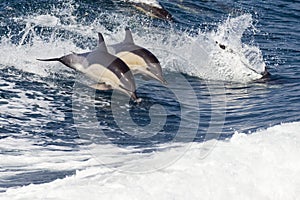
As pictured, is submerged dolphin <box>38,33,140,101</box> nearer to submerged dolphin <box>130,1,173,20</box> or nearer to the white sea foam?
the white sea foam

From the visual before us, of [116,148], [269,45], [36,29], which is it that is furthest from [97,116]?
[269,45]

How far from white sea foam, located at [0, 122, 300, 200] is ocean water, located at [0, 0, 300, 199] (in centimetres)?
1

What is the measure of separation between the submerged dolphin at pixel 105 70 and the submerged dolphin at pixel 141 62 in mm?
409

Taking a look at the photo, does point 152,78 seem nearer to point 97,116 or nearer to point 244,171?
point 97,116

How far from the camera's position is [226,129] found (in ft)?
29.4

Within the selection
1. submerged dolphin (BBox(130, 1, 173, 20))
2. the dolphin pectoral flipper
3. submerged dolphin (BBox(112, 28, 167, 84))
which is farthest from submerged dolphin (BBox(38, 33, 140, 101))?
Answer: submerged dolphin (BBox(130, 1, 173, 20))

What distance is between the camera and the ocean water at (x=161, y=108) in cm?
618

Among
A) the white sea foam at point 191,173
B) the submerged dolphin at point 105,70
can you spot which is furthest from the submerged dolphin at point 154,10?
the white sea foam at point 191,173

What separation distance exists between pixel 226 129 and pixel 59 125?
6.58 ft

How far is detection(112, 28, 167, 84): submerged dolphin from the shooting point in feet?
35.2

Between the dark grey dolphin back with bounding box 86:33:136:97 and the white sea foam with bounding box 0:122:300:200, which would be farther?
the dark grey dolphin back with bounding box 86:33:136:97

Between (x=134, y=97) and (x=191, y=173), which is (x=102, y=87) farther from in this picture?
(x=191, y=173)

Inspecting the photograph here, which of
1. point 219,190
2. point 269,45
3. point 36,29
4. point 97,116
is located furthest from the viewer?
point 269,45

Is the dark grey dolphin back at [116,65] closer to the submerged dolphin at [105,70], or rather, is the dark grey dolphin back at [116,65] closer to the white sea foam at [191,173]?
the submerged dolphin at [105,70]
